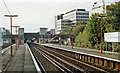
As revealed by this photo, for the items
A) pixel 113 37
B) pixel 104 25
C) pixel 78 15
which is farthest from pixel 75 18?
pixel 113 37

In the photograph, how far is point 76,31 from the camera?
97.1 m

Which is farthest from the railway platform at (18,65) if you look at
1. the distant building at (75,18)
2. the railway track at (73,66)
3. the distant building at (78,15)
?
the distant building at (78,15)

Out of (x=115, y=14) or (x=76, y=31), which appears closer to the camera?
(x=115, y=14)

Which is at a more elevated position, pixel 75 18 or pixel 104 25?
pixel 75 18

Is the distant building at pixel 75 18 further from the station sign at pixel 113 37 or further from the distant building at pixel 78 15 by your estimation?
the station sign at pixel 113 37

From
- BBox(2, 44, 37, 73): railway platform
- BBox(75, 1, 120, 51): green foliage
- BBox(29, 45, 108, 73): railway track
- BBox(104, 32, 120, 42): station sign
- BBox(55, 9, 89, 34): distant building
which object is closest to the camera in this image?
BBox(2, 44, 37, 73): railway platform

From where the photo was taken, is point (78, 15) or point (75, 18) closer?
point (75, 18)

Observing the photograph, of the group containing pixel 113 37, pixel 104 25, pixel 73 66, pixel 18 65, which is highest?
pixel 104 25

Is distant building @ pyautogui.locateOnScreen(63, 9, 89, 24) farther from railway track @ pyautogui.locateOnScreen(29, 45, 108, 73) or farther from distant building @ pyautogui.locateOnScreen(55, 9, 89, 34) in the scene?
railway track @ pyautogui.locateOnScreen(29, 45, 108, 73)

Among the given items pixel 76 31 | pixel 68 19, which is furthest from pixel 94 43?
pixel 68 19

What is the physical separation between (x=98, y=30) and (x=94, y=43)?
13.5ft

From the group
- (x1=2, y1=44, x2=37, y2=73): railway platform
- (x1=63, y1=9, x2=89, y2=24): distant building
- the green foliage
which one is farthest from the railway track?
(x1=63, y1=9, x2=89, y2=24): distant building

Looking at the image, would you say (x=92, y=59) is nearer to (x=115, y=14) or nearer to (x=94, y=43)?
(x=115, y=14)

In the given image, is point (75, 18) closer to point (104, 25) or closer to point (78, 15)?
point (78, 15)
